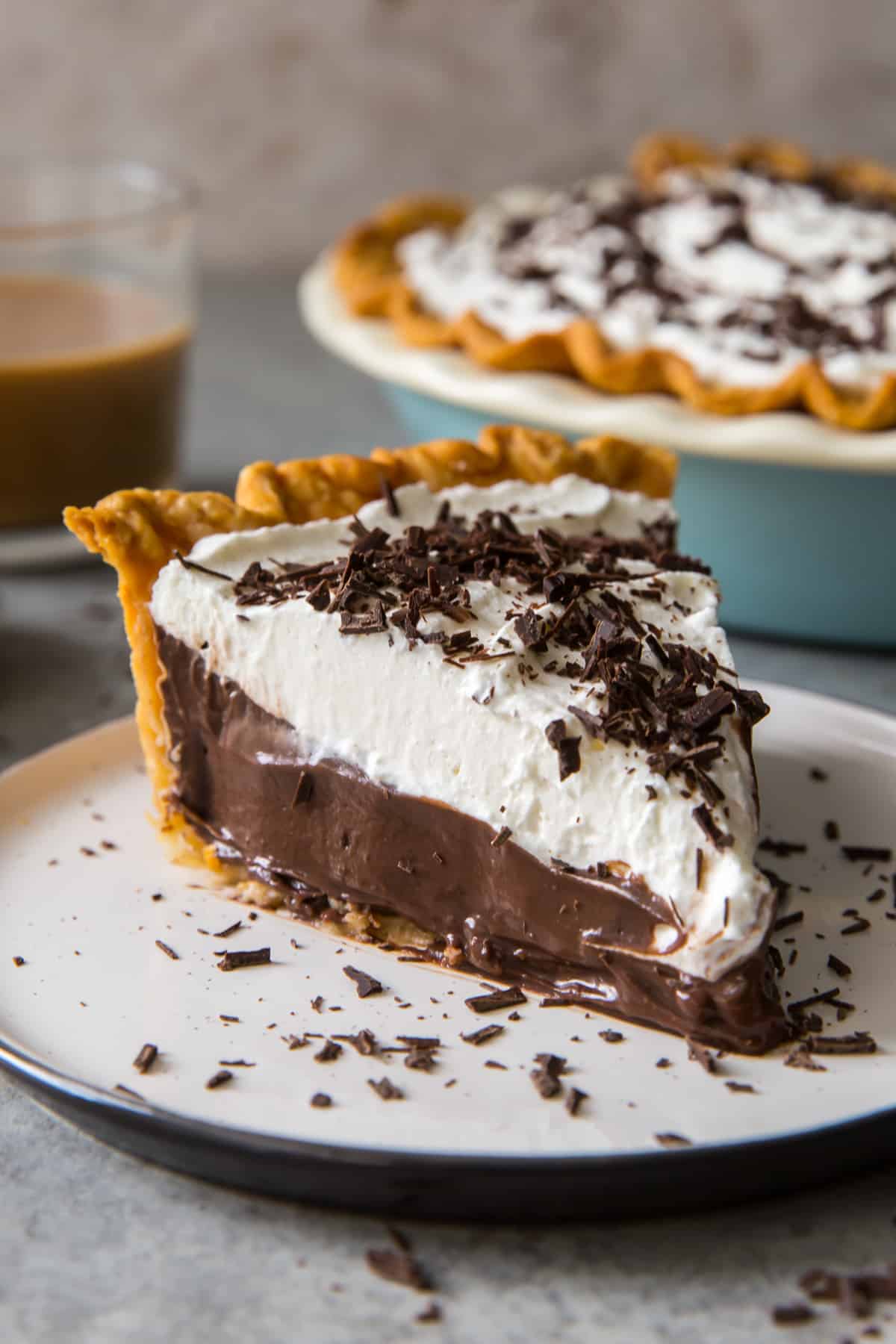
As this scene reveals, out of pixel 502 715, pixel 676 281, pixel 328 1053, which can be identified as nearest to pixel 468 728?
pixel 502 715

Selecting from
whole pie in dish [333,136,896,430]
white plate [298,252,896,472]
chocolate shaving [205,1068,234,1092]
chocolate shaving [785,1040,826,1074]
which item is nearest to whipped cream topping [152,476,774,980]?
chocolate shaving [785,1040,826,1074]

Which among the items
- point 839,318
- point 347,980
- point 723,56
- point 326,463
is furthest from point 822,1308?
point 723,56

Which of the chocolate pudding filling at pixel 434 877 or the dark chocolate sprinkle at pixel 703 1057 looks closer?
the dark chocolate sprinkle at pixel 703 1057

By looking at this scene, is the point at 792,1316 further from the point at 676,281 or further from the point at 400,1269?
the point at 676,281

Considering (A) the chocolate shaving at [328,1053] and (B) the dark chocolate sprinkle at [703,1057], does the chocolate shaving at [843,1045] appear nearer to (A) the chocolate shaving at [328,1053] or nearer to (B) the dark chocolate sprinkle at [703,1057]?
(B) the dark chocolate sprinkle at [703,1057]

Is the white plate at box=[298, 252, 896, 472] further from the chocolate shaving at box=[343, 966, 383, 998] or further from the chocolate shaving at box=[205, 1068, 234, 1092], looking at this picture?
the chocolate shaving at box=[205, 1068, 234, 1092]

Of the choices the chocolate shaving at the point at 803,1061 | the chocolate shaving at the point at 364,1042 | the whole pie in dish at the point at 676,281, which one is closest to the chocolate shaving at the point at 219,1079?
the chocolate shaving at the point at 364,1042
